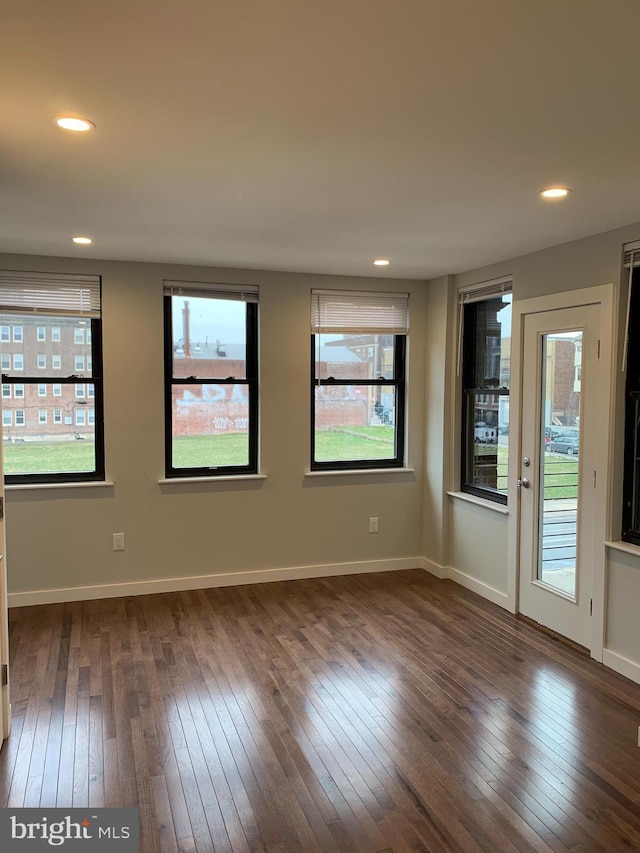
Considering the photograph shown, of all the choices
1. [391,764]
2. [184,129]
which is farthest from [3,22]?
[391,764]

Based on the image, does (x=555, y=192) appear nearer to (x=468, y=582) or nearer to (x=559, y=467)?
(x=559, y=467)

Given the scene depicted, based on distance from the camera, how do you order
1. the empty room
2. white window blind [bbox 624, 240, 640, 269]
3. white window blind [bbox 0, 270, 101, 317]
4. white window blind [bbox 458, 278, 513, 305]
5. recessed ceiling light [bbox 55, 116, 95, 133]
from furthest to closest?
white window blind [bbox 458, 278, 513, 305]
white window blind [bbox 0, 270, 101, 317]
white window blind [bbox 624, 240, 640, 269]
recessed ceiling light [bbox 55, 116, 95, 133]
the empty room

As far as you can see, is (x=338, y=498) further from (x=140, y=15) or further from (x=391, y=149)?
(x=140, y=15)

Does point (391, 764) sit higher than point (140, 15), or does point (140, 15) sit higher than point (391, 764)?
point (140, 15)

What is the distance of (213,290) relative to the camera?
485 centimetres

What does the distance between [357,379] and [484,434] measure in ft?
3.71

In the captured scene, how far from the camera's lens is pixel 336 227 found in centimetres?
354

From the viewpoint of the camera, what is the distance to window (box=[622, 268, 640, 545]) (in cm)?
346

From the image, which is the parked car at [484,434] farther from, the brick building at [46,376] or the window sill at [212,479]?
the brick building at [46,376]

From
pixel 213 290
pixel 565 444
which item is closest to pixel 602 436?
pixel 565 444

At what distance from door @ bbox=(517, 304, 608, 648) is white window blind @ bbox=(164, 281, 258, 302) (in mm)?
2042

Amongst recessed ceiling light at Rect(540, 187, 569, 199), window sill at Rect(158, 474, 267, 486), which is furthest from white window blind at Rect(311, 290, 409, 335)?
recessed ceiling light at Rect(540, 187, 569, 199)

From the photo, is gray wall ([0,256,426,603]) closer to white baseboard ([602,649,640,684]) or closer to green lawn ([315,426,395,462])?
green lawn ([315,426,395,462])

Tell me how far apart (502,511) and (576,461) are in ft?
2.67
